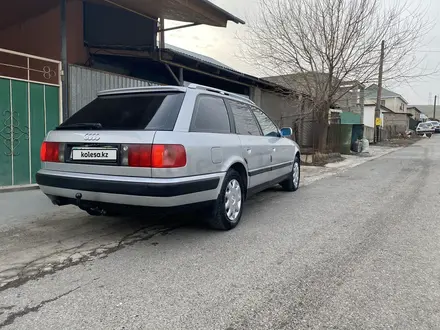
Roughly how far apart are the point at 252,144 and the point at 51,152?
2.62 meters

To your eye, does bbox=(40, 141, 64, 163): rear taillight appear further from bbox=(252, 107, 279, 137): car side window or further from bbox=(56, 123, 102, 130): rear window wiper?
bbox=(252, 107, 279, 137): car side window

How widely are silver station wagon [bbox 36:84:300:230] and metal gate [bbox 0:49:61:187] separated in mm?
2986

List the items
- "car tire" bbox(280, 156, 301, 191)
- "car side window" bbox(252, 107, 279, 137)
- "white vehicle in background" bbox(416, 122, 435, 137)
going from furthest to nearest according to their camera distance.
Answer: "white vehicle in background" bbox(416, 122, 435, 137) < "car tire" bbox(280, 156, 301, 191) < "car side window" bbox(252, 107, 279, 137)

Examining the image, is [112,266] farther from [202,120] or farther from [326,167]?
[326,167]

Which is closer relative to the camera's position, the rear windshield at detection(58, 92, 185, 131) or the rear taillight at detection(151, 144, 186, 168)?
the rear taillight at detection(151, 144, 186, 168)

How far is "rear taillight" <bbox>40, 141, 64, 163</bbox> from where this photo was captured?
407 centimetres

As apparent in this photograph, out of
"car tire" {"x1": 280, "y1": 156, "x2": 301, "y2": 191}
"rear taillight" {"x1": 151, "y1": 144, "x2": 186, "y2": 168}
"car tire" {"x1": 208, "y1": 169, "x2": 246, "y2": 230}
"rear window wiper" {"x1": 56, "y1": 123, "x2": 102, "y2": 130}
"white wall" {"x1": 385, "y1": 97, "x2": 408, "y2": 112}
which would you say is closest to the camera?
"rear taillight" {"x1": 151, "y1": 144, "x2": 186, "y2": 168}

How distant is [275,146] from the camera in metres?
6.12

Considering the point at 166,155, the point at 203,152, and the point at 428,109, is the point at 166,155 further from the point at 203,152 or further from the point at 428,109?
the point at 428,109

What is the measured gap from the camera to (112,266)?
134 inches

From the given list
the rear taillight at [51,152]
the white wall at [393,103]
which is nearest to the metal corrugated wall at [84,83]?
the rear taillight at [51,152]

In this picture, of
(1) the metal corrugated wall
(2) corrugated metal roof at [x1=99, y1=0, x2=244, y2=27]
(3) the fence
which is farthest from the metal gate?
(3) the fence

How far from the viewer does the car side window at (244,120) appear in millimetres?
5035

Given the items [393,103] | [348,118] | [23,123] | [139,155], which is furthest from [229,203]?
[393,103]
